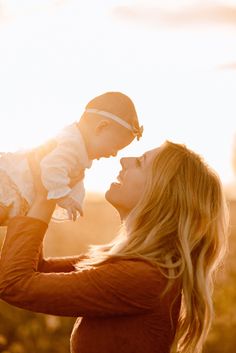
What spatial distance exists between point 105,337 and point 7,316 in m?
3.55

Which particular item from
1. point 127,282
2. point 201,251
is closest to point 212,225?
point 201,251

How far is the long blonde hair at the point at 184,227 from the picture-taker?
3082mm


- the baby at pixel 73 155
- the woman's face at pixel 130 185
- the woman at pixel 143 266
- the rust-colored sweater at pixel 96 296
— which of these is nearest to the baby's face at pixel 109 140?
the baby at pixel 73 155

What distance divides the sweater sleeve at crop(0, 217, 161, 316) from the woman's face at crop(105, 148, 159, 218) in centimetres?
36

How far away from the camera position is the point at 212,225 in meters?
3.22

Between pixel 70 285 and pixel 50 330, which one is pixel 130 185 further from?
pixel 50 330

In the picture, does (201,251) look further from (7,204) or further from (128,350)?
(7,204)

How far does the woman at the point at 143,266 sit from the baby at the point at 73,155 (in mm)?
180

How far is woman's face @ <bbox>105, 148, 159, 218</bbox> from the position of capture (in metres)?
3.23

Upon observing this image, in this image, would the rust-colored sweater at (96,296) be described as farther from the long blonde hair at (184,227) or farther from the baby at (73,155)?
the baby at (73,155)

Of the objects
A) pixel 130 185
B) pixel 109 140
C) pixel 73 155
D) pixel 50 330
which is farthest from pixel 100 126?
pixel 50 330

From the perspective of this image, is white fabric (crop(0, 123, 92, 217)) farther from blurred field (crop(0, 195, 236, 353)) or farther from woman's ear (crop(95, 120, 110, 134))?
blurred field (crop(0, 195, 236, 353))

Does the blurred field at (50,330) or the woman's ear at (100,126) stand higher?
the woman's ear at (100,126)

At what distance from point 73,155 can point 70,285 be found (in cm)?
93
